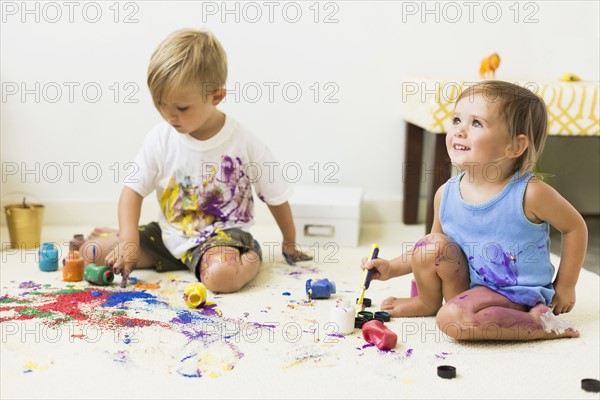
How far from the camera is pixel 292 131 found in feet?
7.27

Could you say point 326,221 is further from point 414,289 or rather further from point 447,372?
point 447,372

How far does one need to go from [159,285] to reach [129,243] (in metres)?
0.11

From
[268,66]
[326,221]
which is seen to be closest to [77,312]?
[326,221]

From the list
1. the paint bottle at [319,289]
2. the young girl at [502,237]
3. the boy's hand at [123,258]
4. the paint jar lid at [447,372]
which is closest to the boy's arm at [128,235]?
the boy's hand at [123,258]

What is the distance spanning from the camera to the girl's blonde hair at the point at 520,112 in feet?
4.19

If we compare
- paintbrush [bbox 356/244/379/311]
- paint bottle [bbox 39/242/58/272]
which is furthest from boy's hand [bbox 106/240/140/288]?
paintbrush [bbox 356/244/379/311]

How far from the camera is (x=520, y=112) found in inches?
50.3

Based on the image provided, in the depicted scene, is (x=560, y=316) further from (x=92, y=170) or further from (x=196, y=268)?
(x=92, y=170)

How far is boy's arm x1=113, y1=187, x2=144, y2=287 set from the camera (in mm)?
1578

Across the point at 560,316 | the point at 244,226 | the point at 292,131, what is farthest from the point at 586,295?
the point at 292,131

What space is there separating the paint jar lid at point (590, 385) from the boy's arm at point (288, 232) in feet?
2.66

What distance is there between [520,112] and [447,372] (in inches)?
17.1

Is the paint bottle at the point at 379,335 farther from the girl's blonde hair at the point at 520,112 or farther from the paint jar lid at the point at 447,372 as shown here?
the girl's blonde hair at the point at 520,112

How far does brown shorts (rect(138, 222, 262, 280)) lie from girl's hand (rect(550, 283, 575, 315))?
0.61m
